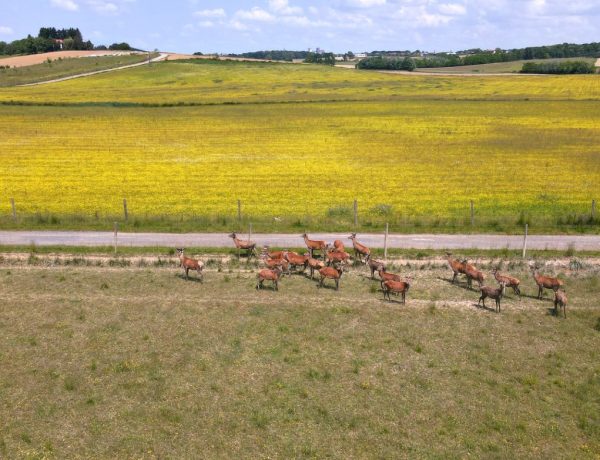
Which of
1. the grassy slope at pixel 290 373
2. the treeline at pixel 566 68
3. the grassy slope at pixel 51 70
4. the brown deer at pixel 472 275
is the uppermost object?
the grassy slope at pixel 51 70

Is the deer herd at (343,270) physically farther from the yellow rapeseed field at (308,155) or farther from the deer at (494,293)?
the yellow rapeseed field at (308,155)

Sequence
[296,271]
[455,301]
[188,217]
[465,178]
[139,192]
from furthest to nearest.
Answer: [465,178]
[139,192]
[188,217]
[296,271]
[455,301]

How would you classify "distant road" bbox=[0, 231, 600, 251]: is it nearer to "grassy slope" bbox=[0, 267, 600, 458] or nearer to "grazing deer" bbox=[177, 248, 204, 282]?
"grazing deer" bbox=[177, 248, 204, 282]

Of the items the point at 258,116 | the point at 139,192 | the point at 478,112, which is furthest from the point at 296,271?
the point at 478,112

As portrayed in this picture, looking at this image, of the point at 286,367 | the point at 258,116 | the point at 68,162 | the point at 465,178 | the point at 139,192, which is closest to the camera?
the point at 286,367

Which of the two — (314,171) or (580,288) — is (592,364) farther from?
(314,171)

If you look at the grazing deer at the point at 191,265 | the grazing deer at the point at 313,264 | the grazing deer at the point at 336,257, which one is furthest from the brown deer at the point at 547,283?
the grazing deer at the point at 191,265
